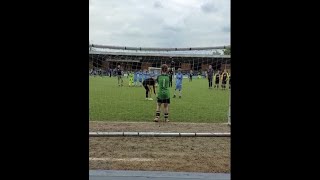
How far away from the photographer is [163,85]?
9555 mm

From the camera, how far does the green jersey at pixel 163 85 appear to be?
9.47 meters

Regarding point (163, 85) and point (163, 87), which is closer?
point (163, 85)

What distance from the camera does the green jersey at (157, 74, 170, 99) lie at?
947cm
